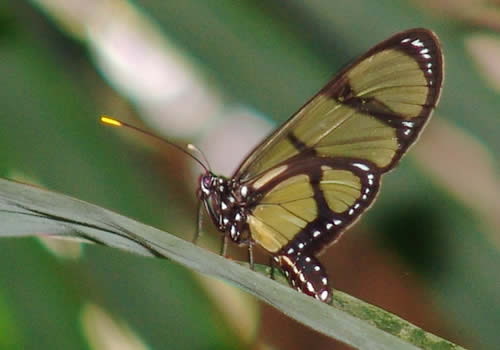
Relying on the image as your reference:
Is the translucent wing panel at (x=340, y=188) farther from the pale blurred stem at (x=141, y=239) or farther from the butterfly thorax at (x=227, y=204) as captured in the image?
the pale blurred stem at (x=141, y=239)

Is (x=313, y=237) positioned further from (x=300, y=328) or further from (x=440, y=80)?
(x=300, y=328)

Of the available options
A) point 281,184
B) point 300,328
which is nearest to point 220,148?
point 300,328

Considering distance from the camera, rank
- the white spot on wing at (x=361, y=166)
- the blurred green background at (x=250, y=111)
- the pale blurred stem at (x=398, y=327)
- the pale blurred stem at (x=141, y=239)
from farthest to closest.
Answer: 1. the white spot on wing at (x=361, y=166)
2. the blurred green background at (x=250, y=111)
3. the pale blurred stem at (x=398, y=327)
4. the pale blurred stem at (x=141, y=239)

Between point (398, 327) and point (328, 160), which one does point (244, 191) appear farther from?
point (398, 327)

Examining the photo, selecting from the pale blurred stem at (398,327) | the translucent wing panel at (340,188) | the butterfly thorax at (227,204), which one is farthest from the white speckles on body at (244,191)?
the pale blurred stem at (398,327)

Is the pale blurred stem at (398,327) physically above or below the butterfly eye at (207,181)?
above

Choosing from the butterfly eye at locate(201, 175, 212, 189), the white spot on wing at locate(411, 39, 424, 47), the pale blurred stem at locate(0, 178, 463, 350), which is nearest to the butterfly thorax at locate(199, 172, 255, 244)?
the butterfly eye at locate(201, 175, 212, 189)

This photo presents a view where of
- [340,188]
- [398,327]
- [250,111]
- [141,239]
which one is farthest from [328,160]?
[141,239]
